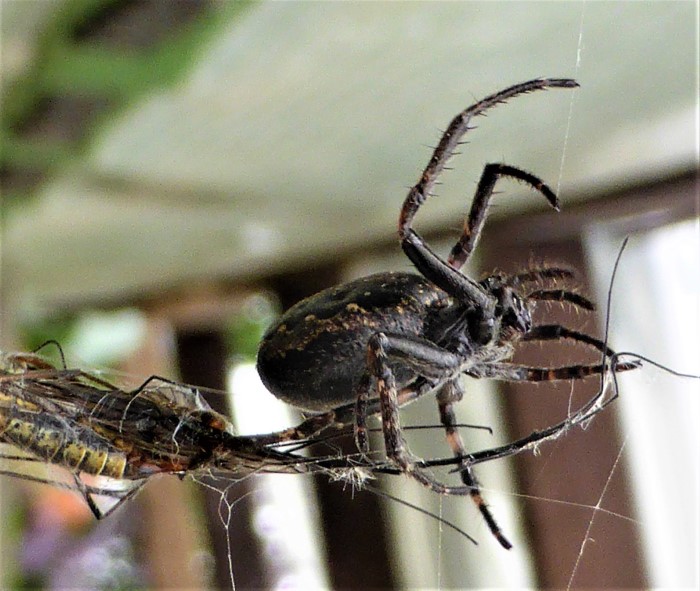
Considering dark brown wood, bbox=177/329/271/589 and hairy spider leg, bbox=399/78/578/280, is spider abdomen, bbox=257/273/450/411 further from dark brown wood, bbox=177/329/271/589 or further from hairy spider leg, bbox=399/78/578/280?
dark brown wood, bbox=177/329/271/589

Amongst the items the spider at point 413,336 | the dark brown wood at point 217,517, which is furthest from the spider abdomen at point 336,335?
the dark brown wood at point 217,517

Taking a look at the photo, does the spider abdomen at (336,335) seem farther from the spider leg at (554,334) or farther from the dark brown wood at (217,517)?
the dark brown wood at (217,517)

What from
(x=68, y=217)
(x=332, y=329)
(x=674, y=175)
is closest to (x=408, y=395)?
(x=332, y=329)

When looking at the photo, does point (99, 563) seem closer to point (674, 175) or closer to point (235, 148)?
point (235, 148)

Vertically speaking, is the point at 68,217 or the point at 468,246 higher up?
the point at 68,217

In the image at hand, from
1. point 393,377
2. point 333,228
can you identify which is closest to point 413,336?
point 393,377

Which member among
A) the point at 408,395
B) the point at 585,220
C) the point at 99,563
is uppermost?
the point at 585,220

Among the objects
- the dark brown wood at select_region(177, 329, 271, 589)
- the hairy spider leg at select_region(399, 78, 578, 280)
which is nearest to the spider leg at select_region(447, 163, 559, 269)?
the hairy spider leg at select_region(399, 78, 578, 280)
